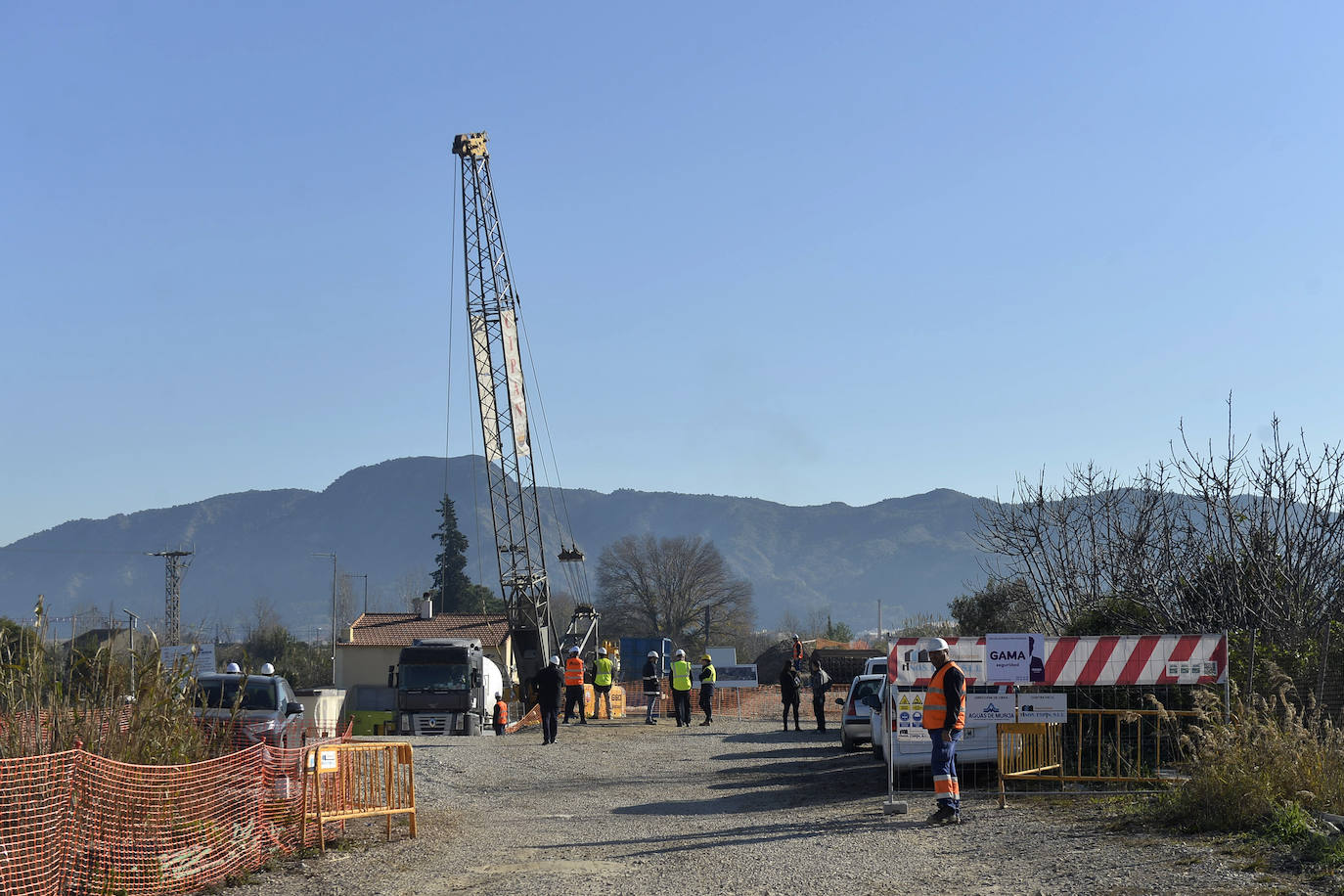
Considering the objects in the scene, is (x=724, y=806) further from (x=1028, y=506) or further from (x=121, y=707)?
(x=1028, y=506)

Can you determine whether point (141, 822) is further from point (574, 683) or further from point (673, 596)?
point (673, 596)

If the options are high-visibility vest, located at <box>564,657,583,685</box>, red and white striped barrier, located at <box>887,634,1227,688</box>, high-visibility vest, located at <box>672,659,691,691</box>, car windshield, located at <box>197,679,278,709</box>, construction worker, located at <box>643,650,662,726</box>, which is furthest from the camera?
construction worker, located at <box>643,650,662,726</box>

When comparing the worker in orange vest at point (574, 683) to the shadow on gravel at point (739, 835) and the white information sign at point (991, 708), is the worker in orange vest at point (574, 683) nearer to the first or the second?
the white information sign at point (991, 708)

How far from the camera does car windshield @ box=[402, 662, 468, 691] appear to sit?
33.6 metres

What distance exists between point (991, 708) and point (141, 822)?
27.8 feet

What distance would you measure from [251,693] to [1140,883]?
46.3ft

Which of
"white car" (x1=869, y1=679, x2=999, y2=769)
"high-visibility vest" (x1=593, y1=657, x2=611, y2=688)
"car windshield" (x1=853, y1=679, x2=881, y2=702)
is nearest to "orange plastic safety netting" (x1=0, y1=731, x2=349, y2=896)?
"white car" (x1=869, y1=679, x2=999, y2=769)

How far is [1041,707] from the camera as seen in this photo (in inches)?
548

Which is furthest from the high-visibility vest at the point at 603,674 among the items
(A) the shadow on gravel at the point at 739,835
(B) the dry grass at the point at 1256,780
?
(B) the dry grass at the point at 1256,780

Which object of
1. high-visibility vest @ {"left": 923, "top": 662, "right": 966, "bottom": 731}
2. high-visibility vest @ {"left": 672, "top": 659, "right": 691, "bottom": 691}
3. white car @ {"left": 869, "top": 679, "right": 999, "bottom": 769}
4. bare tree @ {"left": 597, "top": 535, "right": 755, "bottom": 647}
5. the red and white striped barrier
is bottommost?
bare tree @ {"left": 597, "top": 535, "right": 755, "bottom": 647}

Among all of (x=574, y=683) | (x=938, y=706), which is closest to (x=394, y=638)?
(x=574, y=683)

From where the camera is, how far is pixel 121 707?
10.7m

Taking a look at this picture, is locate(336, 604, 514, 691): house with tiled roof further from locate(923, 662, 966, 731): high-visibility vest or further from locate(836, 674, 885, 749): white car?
locate(923, 662, 966, 731): high-visibility vest

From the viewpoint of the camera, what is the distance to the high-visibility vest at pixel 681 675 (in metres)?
30.6
